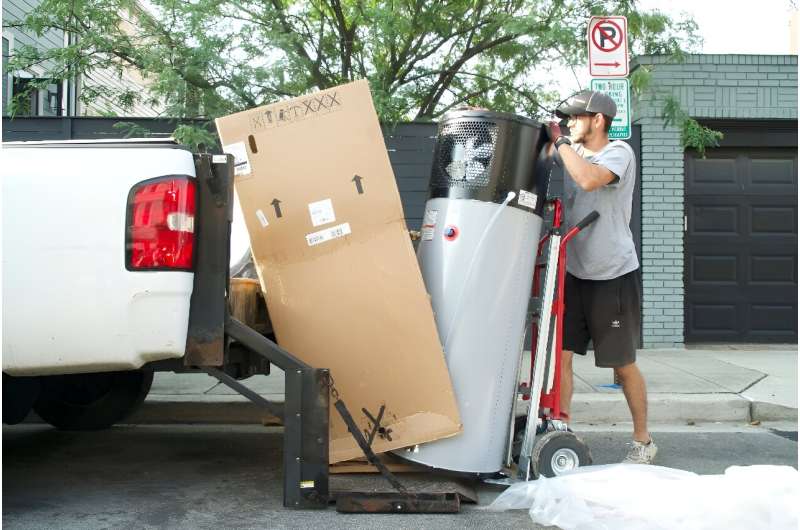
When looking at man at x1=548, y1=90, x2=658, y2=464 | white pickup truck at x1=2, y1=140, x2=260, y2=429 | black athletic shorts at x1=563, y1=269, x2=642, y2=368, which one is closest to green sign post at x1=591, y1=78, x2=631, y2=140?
man at x1=548, y1=90, x2=658, y2=464

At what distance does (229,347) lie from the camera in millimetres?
3471

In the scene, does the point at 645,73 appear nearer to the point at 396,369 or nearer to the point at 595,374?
the point at 595,374

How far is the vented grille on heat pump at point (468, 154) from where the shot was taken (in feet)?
11.8

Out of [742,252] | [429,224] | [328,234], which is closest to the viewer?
[328,234]

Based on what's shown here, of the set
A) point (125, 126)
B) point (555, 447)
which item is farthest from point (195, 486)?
point (125, 126)

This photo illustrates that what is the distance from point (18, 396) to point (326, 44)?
4.99 metres

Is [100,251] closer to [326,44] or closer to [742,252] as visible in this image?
[326,44]

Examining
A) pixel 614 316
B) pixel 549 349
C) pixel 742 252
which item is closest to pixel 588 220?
pixel 614 316

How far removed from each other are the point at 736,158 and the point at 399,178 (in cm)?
394

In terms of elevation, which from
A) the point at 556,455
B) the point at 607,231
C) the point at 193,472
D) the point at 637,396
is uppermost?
the point at 607,231

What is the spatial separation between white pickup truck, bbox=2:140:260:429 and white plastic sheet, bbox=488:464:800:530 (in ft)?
5.19

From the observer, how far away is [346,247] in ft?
11.3

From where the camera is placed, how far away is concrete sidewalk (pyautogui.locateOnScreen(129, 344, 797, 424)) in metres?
5.56

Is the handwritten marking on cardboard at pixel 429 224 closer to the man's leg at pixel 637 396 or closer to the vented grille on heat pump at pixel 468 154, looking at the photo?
the vented grille on heat pump at pixel 468 154
